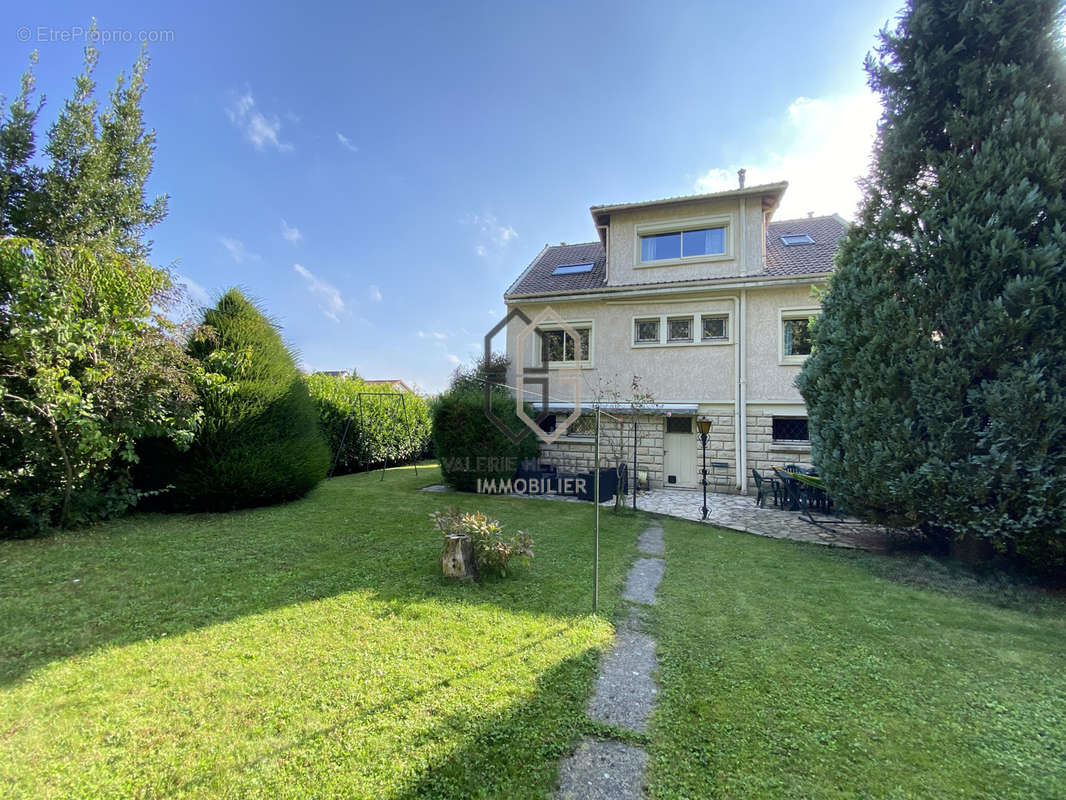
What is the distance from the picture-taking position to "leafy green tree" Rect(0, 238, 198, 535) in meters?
5.84

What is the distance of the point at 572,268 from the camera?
50.1ft

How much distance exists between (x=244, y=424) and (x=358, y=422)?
7104 millimetres

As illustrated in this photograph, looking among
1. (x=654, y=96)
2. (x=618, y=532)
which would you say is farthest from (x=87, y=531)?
(x=654, y=96)

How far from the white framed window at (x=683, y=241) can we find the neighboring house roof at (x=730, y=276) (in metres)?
0.93

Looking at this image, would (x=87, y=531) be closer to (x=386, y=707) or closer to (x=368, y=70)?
(x=386, y=707)

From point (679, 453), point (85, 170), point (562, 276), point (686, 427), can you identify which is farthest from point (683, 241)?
→ point (85, 170)

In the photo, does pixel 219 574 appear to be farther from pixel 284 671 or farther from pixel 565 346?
pixel 565 346

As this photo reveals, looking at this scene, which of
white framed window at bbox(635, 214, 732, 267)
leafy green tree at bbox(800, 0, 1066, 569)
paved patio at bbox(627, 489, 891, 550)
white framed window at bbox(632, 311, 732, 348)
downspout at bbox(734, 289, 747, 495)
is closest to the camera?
leafy green tree at bbox(800, 0, 1066, 569)

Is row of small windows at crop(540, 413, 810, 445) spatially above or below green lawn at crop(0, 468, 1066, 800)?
above

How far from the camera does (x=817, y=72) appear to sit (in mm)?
7680

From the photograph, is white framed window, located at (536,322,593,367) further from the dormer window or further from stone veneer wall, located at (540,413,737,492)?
the dormer window

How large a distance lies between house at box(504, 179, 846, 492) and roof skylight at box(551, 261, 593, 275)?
50 cm

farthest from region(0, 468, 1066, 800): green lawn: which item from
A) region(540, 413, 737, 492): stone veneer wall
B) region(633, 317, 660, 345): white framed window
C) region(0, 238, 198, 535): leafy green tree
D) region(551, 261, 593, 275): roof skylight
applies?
region(551, 261, 593, 275): roof skylight

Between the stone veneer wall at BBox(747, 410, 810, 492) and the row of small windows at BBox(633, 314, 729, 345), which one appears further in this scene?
the row of small windows at BBox(633, 314, 729, 345)
